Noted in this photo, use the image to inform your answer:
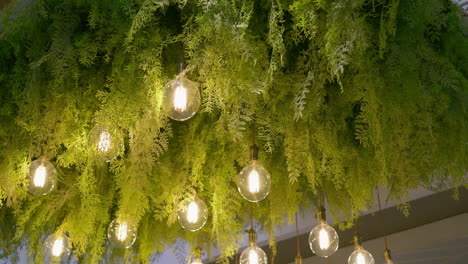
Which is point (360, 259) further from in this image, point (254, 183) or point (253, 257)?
point (254, 183)

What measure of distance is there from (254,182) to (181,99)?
1.57 feet

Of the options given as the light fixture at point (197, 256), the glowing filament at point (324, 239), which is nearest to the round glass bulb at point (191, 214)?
the light fixture at point (197, 256)

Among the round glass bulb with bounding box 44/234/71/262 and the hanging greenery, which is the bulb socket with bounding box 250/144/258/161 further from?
the round glass bulb with bounding box 44/234/71/262

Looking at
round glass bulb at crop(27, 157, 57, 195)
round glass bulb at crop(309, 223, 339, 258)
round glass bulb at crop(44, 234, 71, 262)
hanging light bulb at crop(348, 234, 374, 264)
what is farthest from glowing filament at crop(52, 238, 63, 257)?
hanging light bulb at crop(348, 234, 374, 264)

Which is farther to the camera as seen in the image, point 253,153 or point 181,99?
point 253,153

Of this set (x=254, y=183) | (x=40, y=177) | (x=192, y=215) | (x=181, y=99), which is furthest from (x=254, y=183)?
(x=40, y=177)

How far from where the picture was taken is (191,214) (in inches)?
85.9

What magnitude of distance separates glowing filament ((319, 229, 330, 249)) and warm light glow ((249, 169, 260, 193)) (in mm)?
633

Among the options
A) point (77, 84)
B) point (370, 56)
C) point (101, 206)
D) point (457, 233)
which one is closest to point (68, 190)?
point (101, 206)

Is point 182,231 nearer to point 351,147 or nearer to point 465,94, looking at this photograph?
point 351,147

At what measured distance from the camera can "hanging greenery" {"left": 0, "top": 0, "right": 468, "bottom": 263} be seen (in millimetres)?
1555

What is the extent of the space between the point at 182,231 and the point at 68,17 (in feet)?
4.46

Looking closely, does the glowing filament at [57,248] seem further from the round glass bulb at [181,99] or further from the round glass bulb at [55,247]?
the round glass bulb at [181,99]

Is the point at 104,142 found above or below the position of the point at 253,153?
below
